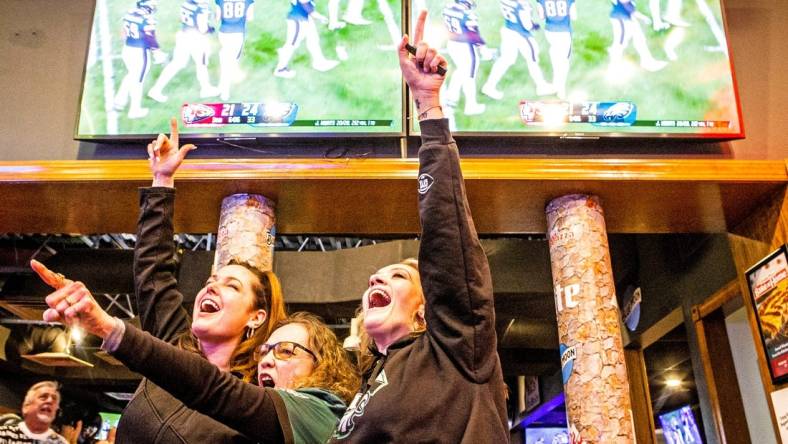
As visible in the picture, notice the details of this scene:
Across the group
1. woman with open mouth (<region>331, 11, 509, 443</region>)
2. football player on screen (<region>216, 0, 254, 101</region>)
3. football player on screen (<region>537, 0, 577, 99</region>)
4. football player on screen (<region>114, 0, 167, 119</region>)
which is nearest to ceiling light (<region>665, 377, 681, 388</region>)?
football player on screen (<region>537, 0, 577, 99</region>)

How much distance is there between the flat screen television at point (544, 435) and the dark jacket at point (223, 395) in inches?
446

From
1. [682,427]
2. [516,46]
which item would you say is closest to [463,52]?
[516,46]

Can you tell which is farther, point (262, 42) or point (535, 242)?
point (535, 242)

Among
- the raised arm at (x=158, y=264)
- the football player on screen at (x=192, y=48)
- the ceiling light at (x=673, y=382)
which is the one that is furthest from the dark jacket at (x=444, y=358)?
the ceiling light at (x=673, y=382)

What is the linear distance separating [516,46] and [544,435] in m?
9.84

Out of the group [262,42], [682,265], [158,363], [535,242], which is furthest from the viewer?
[535,242]

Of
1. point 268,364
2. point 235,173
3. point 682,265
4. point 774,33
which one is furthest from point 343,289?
point 268,364

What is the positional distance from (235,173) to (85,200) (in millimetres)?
949

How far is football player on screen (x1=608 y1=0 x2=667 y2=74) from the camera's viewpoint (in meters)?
3.96

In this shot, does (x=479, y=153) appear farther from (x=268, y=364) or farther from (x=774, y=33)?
(x=268, y=364)

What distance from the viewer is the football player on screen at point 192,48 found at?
395 cm

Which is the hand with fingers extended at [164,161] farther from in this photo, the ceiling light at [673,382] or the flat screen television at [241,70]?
the ceiling light at [673,382]

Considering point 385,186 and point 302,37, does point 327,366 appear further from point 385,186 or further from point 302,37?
point 302,37

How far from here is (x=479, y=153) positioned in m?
3.88
